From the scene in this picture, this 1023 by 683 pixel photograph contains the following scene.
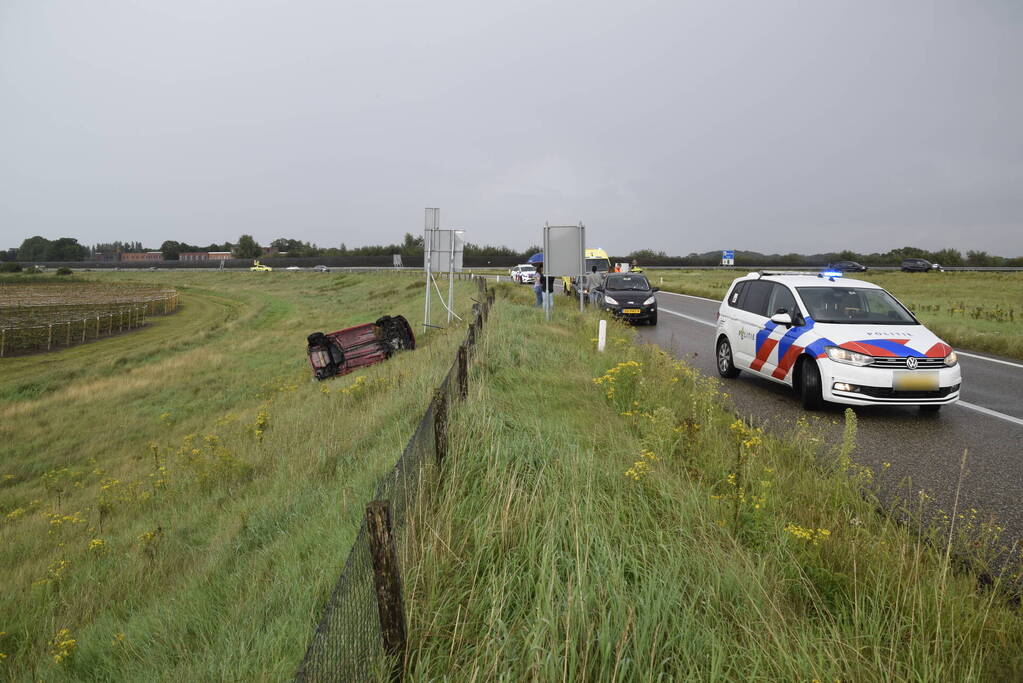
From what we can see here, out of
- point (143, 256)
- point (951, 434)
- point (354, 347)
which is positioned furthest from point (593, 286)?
point (143, 256)

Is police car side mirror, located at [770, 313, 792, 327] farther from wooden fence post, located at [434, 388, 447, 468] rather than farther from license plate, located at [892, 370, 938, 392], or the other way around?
wooden fence post, located at [434, 388, 447, 468]

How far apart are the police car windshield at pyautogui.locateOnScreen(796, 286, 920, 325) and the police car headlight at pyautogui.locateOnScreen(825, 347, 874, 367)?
2.51ft

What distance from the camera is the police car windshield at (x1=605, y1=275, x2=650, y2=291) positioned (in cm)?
1956

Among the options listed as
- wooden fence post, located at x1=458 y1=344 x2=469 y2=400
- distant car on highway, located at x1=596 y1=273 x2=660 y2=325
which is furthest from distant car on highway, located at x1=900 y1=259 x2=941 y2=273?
wooden fence post, located at x1=458 y1=344 x2=469 y2=400

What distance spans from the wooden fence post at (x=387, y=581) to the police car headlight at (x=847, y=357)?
6.30 m

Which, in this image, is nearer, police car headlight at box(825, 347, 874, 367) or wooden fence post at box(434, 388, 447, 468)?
wooden fence post at box(434, 388, 447, 468)

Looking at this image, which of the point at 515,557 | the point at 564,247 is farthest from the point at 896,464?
the point at 564,247

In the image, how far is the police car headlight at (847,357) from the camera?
23.0 feet

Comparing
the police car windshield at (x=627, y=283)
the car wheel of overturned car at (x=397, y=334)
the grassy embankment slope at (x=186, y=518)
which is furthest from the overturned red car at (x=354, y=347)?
the police car windshield at (x=627, y=283)

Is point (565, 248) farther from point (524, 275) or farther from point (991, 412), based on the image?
point (524, 275)

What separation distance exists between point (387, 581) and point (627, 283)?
18.1 meters

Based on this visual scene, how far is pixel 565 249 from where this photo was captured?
1509cm

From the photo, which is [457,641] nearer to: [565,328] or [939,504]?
[939,504]

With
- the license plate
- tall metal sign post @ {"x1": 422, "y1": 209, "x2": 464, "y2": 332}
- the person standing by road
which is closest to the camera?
the license plate
